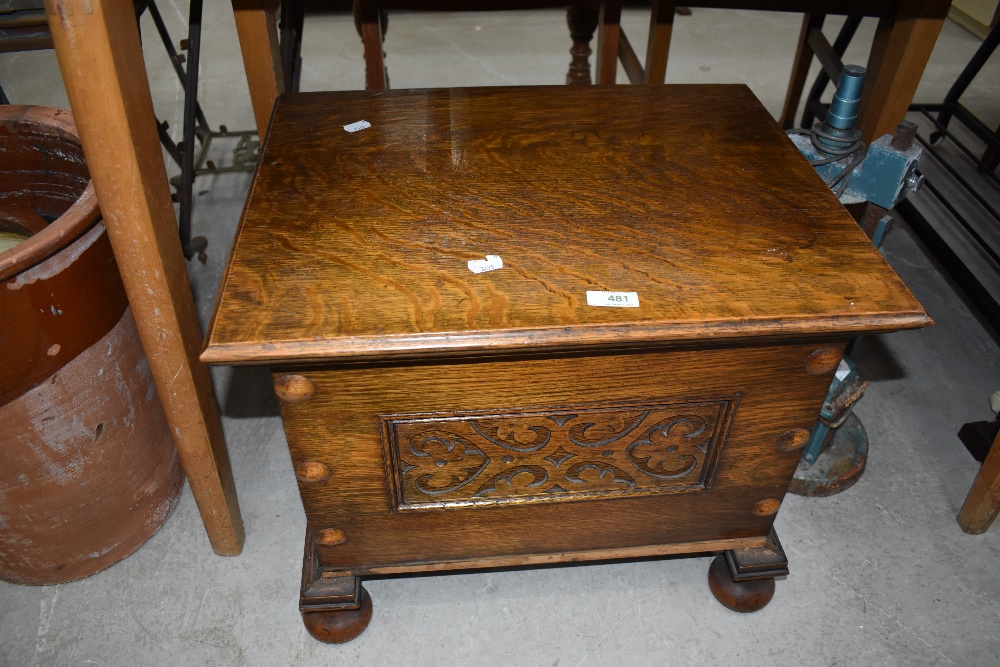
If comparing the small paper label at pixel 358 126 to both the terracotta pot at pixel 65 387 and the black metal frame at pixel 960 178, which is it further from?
the black metal frame at pixel 960 178

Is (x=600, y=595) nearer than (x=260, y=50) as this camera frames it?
Yes

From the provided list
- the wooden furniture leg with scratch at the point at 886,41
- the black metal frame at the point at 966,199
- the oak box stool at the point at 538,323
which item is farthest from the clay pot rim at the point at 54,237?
the black metal frame at the point at 966,199

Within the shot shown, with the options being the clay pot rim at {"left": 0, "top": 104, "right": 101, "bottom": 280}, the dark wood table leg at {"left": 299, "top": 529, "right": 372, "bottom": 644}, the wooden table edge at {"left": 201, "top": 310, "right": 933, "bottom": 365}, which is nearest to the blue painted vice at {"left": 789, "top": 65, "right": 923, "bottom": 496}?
the wooden table edge at {"left": 201, "top": 310, "right": 933, "bottom": 365}

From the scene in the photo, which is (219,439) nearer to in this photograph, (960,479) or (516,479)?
(516,479)

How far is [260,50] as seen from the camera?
1765mm

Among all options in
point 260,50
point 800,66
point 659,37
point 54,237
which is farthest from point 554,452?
point 800,66

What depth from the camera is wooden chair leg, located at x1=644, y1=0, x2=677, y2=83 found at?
2.35m

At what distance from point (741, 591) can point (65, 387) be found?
4.26 ft

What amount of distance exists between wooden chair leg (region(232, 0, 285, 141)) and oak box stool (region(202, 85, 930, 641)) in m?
0.26

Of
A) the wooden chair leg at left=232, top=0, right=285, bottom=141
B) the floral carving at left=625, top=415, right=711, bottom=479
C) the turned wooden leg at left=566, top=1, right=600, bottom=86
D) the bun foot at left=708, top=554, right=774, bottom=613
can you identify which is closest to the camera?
the floral carving at left=625, top=415, right=711, bottom=479

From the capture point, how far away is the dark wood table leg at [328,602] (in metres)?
1.43

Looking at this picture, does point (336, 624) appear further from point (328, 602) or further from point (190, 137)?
point (190, 137)

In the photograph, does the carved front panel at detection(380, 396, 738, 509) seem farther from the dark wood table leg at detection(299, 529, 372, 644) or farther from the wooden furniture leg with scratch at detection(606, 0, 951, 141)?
the wooden furniture leg with scratch at detection(606, 0, 951, 141)

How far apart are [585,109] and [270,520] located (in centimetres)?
110
